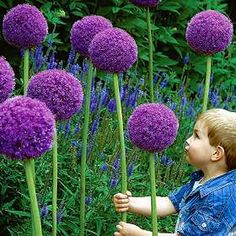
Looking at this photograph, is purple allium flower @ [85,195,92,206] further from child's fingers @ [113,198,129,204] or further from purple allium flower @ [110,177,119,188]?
child's fingers @ [113,198,129,204]

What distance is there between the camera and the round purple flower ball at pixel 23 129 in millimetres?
1797

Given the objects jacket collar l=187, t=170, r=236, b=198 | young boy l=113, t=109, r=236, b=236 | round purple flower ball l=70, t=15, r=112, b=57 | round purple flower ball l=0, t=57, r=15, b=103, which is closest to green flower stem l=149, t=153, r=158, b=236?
young boy l=113, t=109, r=236, b=236

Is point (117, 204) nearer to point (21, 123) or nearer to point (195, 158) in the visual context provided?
point (195, 158)

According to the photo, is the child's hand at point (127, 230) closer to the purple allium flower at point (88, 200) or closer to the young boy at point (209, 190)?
the young boy at point (209, 190)

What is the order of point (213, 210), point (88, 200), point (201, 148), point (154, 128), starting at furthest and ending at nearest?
point (88, 200), point (201, 148), point (213, 210), point (154, 128)

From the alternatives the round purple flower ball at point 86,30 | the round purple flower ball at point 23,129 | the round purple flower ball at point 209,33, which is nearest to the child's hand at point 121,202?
the round purple flower ball at point 86,30

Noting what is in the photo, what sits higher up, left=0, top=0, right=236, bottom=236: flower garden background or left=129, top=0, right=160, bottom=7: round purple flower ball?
left=129, top=0, right=160, bottom=7: round purple flower ball

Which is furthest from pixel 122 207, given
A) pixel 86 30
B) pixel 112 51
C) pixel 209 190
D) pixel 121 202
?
pixel 86 30

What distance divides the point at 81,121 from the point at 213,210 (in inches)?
55.3

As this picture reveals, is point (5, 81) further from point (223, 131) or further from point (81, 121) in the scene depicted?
point (81, 121)

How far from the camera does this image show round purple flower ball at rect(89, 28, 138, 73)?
8.21 ft

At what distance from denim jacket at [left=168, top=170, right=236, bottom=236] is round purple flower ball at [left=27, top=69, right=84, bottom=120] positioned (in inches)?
26.4

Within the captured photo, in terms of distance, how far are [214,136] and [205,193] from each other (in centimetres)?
21

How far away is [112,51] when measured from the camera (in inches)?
98.6
